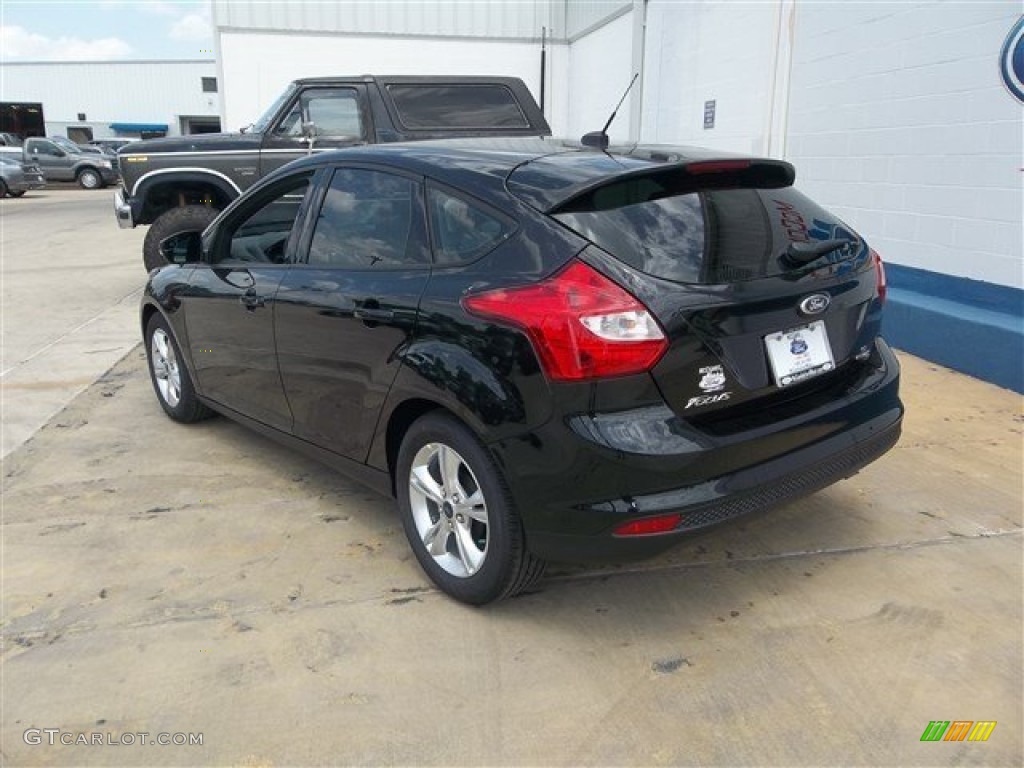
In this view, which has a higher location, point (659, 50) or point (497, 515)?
point (659, 50)

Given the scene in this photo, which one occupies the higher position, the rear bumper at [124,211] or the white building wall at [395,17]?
the white building wall at [395,17]

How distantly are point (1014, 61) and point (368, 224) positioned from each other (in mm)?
4510

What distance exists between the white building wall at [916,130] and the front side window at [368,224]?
434 centimetres

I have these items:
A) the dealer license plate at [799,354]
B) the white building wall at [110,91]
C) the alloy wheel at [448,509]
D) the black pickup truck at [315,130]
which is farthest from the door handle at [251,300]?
the white building wall at [110,91]

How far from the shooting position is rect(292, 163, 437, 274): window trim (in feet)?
9.96

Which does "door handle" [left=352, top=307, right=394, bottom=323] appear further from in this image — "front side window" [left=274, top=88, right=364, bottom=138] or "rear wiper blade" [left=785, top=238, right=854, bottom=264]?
"front side window" [left=274, top=88, right=364, bottom=138]

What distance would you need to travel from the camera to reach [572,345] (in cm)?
242

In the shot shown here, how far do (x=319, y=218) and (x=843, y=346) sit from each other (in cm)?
221

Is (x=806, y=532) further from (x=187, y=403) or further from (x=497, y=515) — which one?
(x=187, y=403)

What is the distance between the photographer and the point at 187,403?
4902 millimetres

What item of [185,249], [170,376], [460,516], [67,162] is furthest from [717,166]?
[67,162]

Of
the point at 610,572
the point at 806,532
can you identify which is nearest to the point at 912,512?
the point at 806,532

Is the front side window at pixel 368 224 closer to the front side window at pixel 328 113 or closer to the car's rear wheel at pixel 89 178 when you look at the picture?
the front side window at pixel 328 113

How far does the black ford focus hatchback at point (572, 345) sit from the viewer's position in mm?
2459
